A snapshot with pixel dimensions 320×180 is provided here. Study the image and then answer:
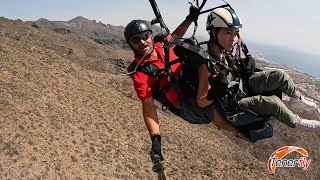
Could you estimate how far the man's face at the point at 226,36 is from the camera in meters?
7.67

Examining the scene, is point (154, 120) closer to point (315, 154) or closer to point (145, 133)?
point (145, 133)

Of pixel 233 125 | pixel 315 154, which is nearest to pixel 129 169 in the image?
pixel 233 125

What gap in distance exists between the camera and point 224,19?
7543 millimetres

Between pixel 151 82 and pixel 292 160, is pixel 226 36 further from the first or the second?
pixel 292 160

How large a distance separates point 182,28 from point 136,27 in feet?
6.45

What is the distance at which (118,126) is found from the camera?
4019 centimetres

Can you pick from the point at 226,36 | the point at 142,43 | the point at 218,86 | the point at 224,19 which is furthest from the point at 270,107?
the point at 142,43

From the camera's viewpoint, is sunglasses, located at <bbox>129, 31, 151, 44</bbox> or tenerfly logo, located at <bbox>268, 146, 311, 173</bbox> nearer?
sunglasses, located at <bbox>129, 31, 151, 44</bbox>

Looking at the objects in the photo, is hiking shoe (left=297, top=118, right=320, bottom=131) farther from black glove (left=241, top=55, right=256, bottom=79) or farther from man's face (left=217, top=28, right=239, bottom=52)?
man's face (left=217, top=28, right=239, bottom=52)

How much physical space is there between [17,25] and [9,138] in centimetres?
11089

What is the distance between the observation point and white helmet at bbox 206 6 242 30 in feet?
24.7

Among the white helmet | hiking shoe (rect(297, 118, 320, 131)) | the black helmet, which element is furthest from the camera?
the black helmet

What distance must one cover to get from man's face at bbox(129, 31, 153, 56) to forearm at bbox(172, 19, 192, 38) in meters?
1.51

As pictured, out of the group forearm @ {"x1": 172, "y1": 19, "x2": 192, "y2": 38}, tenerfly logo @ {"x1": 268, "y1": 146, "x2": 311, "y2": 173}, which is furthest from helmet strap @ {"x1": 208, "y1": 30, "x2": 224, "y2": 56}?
tenerfly logo @ {"x1": 268, "y1": 146, "x2": 311, "y2": 173}
